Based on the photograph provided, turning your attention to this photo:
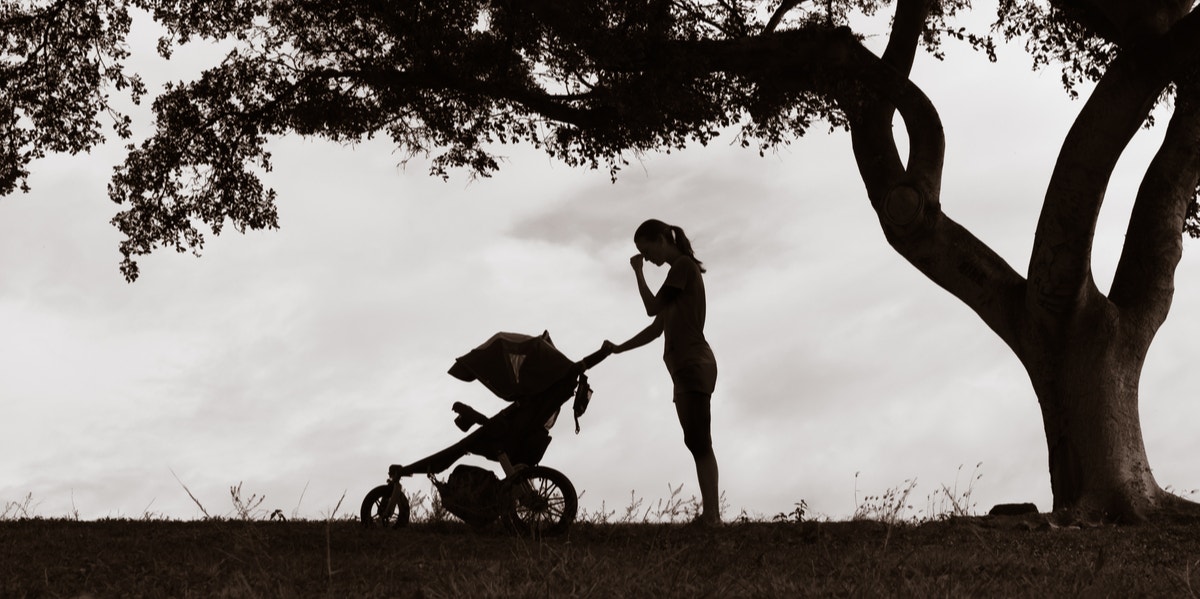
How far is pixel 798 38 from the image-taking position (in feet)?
41.8

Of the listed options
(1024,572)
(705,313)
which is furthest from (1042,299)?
(1024,572)

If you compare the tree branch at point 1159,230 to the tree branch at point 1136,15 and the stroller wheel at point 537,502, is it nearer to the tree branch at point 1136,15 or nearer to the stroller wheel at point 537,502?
the tree branch at point 1136,15

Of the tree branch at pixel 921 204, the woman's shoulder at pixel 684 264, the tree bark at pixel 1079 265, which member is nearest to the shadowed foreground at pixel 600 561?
the tree bark at pixel 1079 265

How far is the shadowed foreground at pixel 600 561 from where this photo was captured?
5465 millimetres

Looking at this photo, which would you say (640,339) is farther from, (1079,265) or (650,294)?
(1079,265)

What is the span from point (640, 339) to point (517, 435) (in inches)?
45.7

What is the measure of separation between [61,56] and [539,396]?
917 cm

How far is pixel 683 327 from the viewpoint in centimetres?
913

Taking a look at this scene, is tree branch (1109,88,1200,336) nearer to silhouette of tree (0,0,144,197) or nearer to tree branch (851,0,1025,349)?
tree branch (851,0,1025,349)

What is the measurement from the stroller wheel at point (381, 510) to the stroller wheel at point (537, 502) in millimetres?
996

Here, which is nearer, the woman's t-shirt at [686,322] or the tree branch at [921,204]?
the woman's t-shirt at [686,322]

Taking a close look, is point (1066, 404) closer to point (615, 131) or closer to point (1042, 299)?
point (1042, 299)

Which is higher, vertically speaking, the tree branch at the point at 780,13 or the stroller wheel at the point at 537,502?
the tree branch at the point at 780,13

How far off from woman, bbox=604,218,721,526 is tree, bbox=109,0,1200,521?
296 cm
